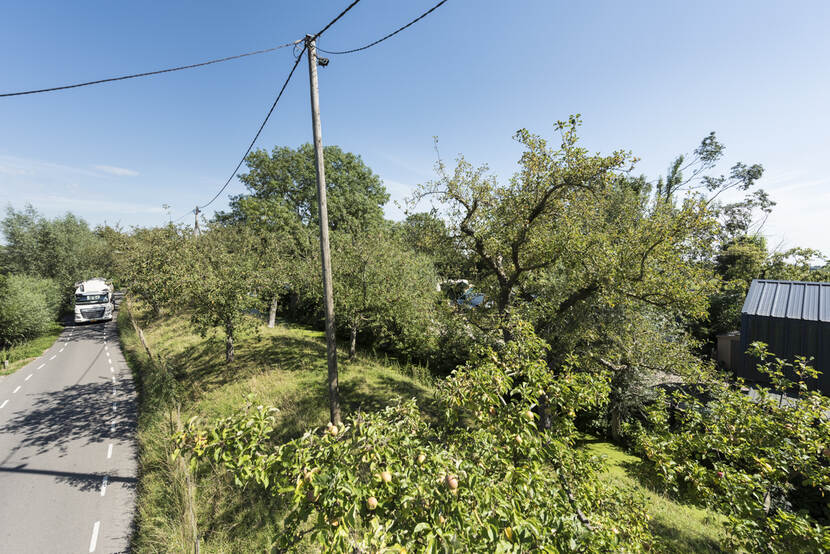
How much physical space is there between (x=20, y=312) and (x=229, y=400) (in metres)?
24.9

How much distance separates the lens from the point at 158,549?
702 centimetres

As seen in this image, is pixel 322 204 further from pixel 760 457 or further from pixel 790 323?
pixel 790 323

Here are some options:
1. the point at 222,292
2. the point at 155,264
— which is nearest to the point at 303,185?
the point at 155,264

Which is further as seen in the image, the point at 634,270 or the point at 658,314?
the point at 658,314

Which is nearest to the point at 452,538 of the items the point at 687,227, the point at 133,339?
the point at 687,227

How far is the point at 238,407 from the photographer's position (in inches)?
399

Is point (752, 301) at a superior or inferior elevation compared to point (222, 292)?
superior

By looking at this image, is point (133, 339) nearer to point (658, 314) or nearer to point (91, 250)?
point (91, 250)

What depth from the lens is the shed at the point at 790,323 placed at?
491 inches

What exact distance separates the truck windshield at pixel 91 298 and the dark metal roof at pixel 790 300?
49.7 meters

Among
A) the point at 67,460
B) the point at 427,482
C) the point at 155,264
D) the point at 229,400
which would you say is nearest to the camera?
the point at 427,482

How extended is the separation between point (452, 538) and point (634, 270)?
845 centimetres

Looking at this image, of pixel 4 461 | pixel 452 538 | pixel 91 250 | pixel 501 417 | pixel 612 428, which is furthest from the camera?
pixel 91 250

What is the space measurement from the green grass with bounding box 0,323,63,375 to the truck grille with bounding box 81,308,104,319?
10.3ft
